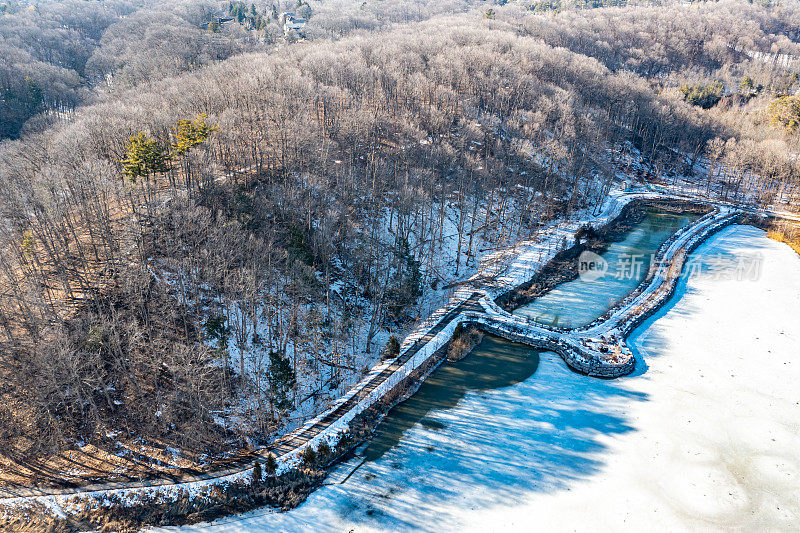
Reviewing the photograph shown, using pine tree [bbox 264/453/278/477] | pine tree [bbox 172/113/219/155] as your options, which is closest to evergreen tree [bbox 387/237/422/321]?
pine tree [bbox 264/453/278/477]

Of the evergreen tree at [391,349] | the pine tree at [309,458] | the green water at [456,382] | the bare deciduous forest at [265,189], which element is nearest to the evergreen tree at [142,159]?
the bare deciduous forest at [265,189]

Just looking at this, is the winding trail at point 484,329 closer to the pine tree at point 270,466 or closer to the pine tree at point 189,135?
the pine tree at point 270,466

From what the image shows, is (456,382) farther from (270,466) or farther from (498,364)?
(270,466)

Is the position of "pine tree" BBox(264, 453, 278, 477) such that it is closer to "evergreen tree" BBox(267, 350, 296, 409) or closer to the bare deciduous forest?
the bare deciduous forest

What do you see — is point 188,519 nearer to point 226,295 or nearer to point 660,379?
point 226,295

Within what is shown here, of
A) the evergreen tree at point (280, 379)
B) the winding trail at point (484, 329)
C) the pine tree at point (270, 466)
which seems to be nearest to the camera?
the winding trail at point (484, 329)

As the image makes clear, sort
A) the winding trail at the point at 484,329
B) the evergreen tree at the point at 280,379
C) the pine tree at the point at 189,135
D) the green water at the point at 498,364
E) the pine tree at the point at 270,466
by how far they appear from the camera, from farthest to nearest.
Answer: the pine tree at the point at 189,135, the green water at the point at 498,364, the evergreen tree at the point at 280,379, the pine tree at the point at 270,466, the winding trail at the point at 484,329
